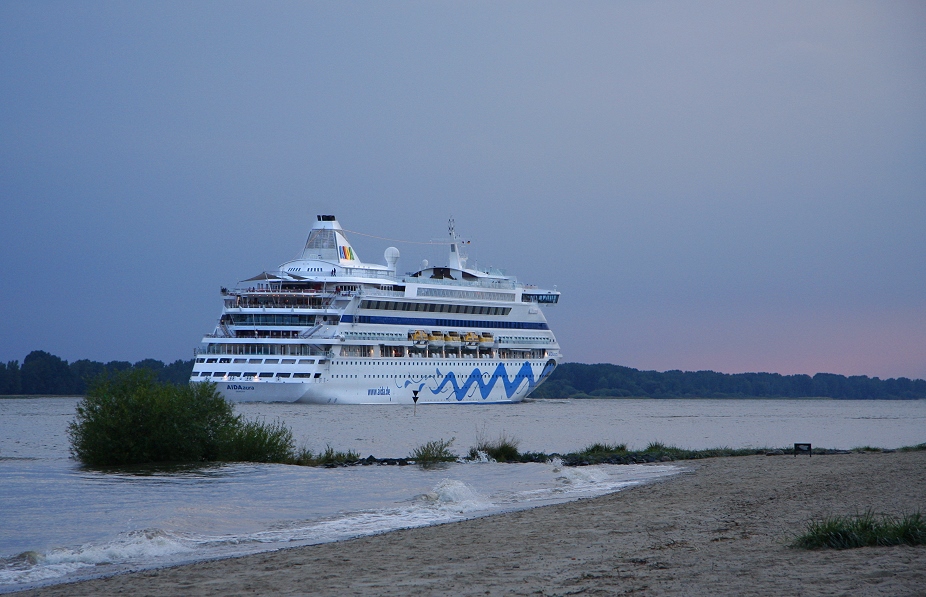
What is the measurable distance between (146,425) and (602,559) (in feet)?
43.7

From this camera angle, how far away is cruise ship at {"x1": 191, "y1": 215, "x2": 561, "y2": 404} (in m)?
58.0

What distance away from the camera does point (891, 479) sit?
13.9 m

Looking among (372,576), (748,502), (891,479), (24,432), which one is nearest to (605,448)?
(891,479)

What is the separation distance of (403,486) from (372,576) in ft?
28.6

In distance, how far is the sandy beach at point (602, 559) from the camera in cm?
647

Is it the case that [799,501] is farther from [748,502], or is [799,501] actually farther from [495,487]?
[495,487]

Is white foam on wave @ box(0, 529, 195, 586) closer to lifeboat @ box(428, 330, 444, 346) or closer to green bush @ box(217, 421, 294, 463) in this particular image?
green bush @ box(217, 421, 294, 463)

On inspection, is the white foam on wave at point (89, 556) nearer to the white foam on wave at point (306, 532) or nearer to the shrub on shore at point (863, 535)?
the white foam on wave at point (306, 532)

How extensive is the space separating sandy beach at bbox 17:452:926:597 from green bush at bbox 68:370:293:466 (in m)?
9.60

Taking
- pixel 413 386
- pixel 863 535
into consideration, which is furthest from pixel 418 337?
pixel 863 535

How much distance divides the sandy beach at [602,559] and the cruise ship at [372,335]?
1854 inches

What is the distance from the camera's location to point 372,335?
6162 centimetres

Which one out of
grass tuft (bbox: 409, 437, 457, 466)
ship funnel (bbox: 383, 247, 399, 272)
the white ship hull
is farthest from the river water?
ship funnel (bbox: 383, 247, 399, 272)

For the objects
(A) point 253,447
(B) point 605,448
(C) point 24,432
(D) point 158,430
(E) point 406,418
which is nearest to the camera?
(D) point 158,430
